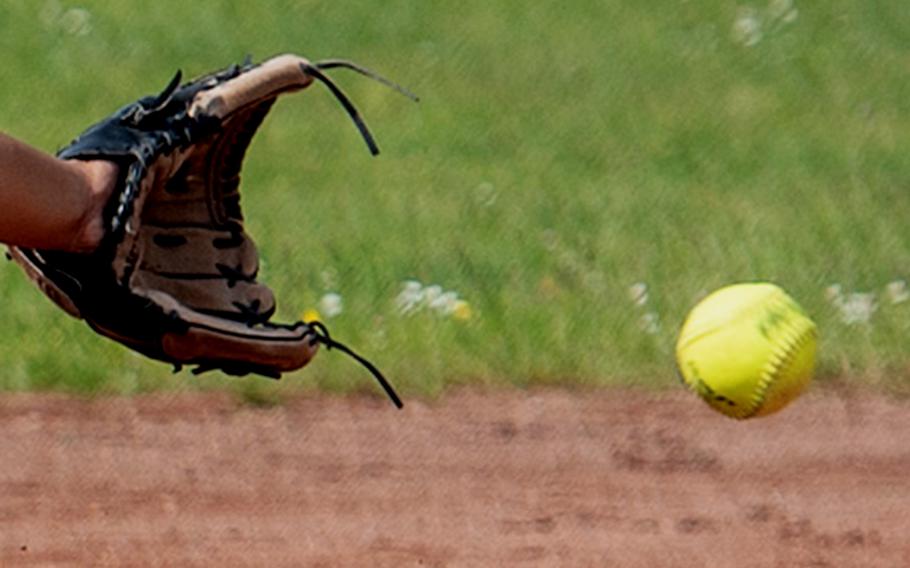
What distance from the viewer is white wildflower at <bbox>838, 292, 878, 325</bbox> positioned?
623cm

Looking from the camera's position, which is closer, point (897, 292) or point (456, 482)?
point (456, 482)

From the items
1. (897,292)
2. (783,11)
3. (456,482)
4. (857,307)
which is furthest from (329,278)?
(783,11)

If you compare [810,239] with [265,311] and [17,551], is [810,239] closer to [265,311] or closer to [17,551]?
[265,311]

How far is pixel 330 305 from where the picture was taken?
20.5ft

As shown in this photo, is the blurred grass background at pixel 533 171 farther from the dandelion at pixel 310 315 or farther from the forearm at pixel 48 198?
the forearm at pixel 48 198

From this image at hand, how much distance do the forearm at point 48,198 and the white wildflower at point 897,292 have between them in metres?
3.02

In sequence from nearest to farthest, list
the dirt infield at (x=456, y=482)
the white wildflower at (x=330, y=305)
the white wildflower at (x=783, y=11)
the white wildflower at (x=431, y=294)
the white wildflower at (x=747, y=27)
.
Result: the dirt infield at (x=456, y=482) → the white wildflower at (x=330, y=305) → the white wildflower at (x=431, y=294) → the white wildflower at (x=747, y=27) → the white wildflower at (x=783, y=11)

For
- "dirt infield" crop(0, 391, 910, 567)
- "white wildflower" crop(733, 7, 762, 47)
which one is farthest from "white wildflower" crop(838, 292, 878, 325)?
"white wildflower" crop(733, 7, 762, 47)

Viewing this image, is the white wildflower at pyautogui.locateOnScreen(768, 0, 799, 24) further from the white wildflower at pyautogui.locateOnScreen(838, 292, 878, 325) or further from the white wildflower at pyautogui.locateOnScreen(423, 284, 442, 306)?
the white wildflower at pyautogui.locateOnScreen(423, 284, 442, 306)

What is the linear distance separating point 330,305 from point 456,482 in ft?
4.16

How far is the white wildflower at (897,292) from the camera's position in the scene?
640 centimetres

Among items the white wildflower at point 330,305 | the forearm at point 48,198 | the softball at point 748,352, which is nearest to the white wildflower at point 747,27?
the white wildflower at point 330,305

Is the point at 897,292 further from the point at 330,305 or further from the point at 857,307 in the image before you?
the point at 330,305

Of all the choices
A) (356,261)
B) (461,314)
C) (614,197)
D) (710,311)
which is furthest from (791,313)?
(614,197)
